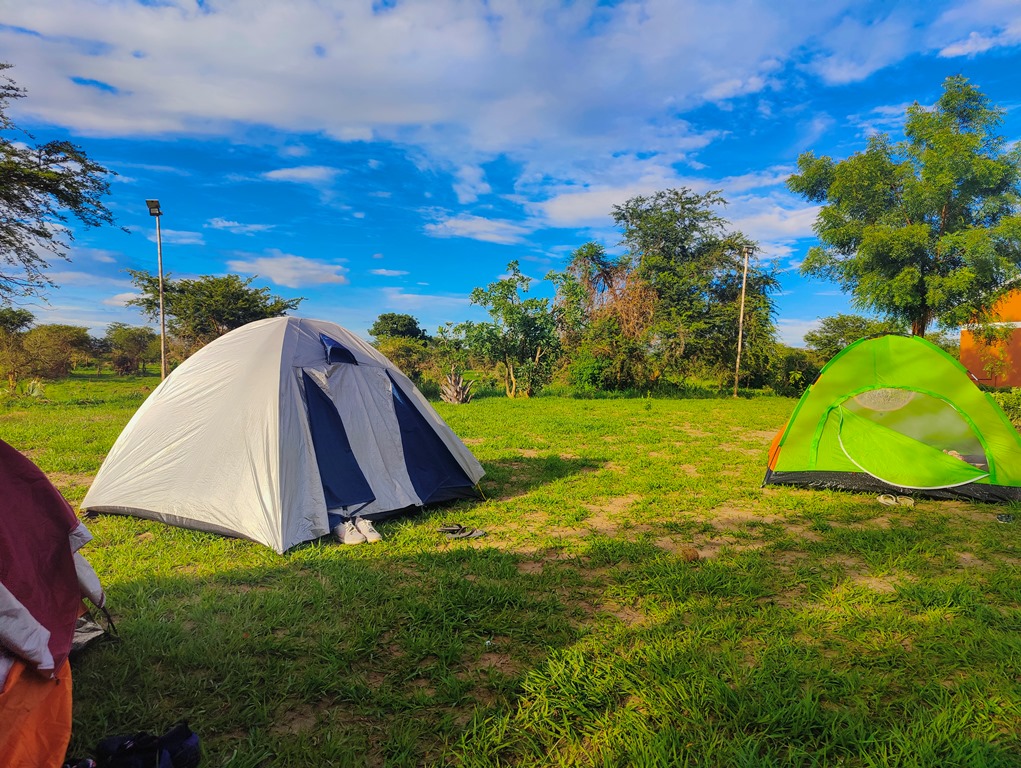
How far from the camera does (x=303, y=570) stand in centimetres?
368

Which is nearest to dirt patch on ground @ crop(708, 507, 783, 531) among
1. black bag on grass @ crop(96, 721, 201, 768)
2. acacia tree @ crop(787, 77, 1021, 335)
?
black bag on grass @ crop(96, 721, 201, 768)

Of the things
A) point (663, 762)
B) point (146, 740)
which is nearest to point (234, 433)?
point (146, 740)

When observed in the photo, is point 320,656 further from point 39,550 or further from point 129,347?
point 129,347

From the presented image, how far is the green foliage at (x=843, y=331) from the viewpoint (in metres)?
18.0

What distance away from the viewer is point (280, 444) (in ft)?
13.6

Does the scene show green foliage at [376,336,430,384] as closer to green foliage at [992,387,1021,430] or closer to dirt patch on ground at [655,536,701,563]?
dirt patch on ground at [655,536,701,563]

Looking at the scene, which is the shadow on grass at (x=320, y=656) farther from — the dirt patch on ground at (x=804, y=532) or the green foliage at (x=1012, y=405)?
the green foliage at (x=1012, y=405)

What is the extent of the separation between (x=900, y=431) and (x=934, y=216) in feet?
53.5

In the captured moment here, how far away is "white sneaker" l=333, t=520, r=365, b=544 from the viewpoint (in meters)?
4.19

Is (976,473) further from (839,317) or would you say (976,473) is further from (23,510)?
(839,317)

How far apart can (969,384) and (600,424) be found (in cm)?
616

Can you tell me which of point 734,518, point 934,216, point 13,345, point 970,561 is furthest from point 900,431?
point 13,345

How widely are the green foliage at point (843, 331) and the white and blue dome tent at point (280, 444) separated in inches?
708

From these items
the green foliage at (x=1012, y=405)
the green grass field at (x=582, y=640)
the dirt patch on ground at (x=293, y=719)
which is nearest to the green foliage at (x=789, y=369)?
the green foliage at (x=1012, y=405)
